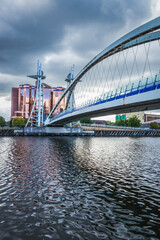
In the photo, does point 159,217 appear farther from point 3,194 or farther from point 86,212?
point 3,194

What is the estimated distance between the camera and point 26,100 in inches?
5778

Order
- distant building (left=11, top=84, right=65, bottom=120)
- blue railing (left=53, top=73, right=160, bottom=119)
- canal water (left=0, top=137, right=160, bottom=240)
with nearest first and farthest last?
canal water (left=0, top=137, right=160, bottom=240) → blue railing (left=53, top=73, right=160, bottom=119) → distant building (left=11, top=84, right=65, bottom=120)

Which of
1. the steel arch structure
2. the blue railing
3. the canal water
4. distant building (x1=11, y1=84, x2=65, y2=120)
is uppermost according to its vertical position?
distant building (x1=11, y1=84, x2=65, y2=120)

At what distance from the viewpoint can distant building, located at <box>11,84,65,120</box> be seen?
480 ft

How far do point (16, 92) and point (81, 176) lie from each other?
154 meters

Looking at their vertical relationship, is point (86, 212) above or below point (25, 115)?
below

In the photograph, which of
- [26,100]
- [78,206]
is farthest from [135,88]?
[26,100]

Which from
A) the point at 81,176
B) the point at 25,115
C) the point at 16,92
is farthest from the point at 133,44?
the point at 16,92

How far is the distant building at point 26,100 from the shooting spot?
146 m

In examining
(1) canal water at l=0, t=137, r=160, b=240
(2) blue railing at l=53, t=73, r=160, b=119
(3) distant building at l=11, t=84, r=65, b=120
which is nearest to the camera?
(1) canal water at l=0, t=137, r=160, b=240

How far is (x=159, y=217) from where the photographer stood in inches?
261

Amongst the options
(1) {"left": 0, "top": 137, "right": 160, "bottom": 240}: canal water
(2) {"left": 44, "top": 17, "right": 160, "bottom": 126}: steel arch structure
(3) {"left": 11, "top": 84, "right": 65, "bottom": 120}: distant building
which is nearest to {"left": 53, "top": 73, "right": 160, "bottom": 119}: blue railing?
(2) {"left": 44, "top": 17, "right": 160, "bottom": 126}: steel arch structure

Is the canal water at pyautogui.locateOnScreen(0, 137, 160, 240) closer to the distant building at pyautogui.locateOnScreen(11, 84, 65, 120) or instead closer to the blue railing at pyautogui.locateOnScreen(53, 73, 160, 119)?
the blue railing at pyautogui.locateOnScreen(53, 73, 160, 119)

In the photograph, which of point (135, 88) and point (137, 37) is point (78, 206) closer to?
point (135, 88)
